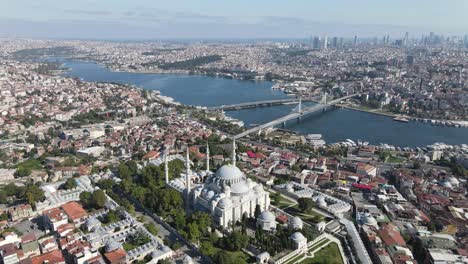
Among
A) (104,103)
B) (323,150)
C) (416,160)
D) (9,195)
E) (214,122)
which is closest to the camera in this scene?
(9,195)

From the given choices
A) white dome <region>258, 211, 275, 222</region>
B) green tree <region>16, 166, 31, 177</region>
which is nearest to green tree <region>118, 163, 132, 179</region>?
green tree <region>16, 166, 31, 177</region>

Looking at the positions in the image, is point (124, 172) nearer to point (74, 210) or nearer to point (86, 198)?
point (86, 198)

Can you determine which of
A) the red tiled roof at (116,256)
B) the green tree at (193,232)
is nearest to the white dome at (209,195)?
the green tree at (193,232)

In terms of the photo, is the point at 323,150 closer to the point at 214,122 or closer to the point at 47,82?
the point at 214,122

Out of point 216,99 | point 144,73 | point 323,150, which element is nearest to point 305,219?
point 323,150

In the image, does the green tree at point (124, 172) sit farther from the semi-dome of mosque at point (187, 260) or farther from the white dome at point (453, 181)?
the white dome at point (453, 181)

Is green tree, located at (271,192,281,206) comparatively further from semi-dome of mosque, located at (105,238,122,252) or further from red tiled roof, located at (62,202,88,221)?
red tiled roof, located at (62,202,88,221)

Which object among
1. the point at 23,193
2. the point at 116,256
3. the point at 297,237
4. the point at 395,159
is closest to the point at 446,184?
the point at 395,159
